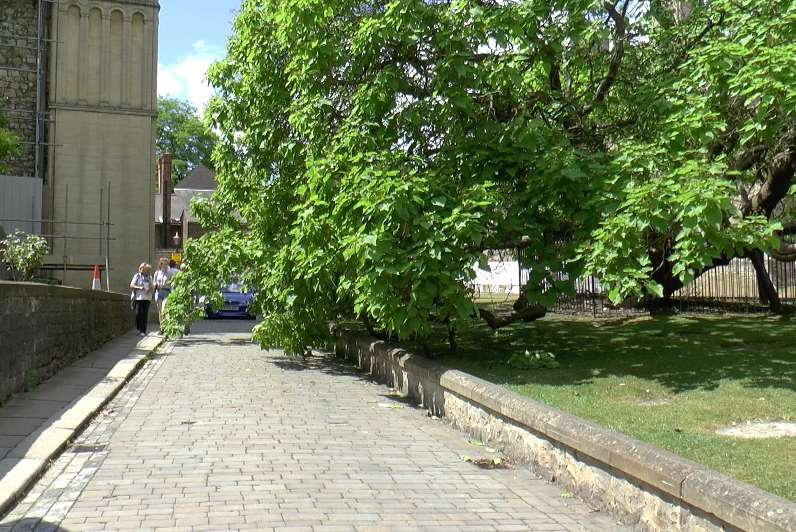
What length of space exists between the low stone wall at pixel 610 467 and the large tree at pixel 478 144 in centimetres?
152

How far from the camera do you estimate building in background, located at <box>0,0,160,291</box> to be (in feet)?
75.6

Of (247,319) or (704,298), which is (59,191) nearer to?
(247,319)

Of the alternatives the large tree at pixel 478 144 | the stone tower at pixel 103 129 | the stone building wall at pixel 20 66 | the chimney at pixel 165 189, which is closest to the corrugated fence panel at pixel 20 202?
the stone tower at pixel 103 129

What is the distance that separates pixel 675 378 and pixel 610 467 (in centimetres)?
336

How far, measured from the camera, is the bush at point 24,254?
15492 mm

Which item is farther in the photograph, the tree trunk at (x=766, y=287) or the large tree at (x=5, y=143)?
the large tree at (x=5, y=143)

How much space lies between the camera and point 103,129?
23.5 m

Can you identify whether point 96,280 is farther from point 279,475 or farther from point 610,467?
point 610,467

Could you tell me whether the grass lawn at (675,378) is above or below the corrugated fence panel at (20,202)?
below

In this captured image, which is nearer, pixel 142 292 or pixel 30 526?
pixel 30 526

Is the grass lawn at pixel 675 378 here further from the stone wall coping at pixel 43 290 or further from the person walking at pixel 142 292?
the person walking at pixel 142 292

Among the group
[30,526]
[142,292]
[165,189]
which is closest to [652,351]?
[30,526]

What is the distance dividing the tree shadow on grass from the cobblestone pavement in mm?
1680

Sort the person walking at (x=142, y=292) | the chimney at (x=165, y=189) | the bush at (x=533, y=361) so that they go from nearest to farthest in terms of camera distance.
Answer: the bush at (x=533, y=361)
the person walking at (x=142, y=292)
the chimney at (x=165, y=189)
